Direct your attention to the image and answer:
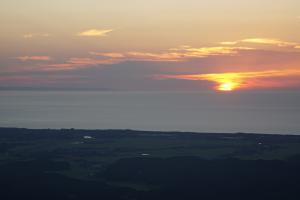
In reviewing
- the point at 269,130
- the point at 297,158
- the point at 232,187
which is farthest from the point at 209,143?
the point at 269,130

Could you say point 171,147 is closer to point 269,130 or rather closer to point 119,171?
point 119,171

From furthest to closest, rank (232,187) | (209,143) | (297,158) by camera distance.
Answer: (209,143), (297,158), (232,187)

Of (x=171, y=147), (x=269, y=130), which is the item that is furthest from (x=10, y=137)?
(x=269, y=130)

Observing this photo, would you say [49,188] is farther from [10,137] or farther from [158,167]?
[10,137]

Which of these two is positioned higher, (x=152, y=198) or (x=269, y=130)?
(x=269, y=130)

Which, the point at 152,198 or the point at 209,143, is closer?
the point at 152,198

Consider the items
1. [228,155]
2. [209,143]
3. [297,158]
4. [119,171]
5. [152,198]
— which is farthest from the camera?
[209,143]

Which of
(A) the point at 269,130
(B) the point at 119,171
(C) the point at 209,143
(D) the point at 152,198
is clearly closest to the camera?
(D) the point at 152,198
